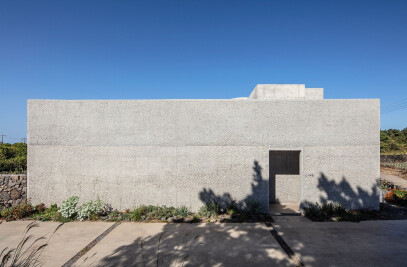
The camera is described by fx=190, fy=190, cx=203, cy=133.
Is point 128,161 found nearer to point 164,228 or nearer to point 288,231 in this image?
point 164,228

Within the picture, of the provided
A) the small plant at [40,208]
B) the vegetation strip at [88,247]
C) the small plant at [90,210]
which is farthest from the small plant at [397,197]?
the small plant at [40,208]

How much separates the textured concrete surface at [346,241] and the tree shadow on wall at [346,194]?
0.81 m

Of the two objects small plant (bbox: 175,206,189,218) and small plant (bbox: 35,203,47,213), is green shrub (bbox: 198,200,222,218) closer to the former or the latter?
small plant (bbox: 175,206,189,218)

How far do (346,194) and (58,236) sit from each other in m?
10.0

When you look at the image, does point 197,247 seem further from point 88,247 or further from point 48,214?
point 48,214

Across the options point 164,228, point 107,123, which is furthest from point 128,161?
point 164,228

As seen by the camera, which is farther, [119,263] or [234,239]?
[234,239]

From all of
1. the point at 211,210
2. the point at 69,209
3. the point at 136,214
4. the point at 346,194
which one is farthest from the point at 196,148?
the point at 346,194

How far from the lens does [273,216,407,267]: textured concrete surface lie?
4.48m

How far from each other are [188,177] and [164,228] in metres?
1.96

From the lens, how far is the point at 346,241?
17.4 feet

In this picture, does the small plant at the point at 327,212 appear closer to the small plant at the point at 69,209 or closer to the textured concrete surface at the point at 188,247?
the textured concrete surface at the point at 188,247

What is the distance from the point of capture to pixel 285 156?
873cm

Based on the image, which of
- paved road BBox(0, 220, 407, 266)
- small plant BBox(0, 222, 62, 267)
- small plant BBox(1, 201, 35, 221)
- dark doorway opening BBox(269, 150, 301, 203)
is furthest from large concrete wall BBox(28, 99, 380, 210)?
small plant BBox(0, 222, 62, 267)
